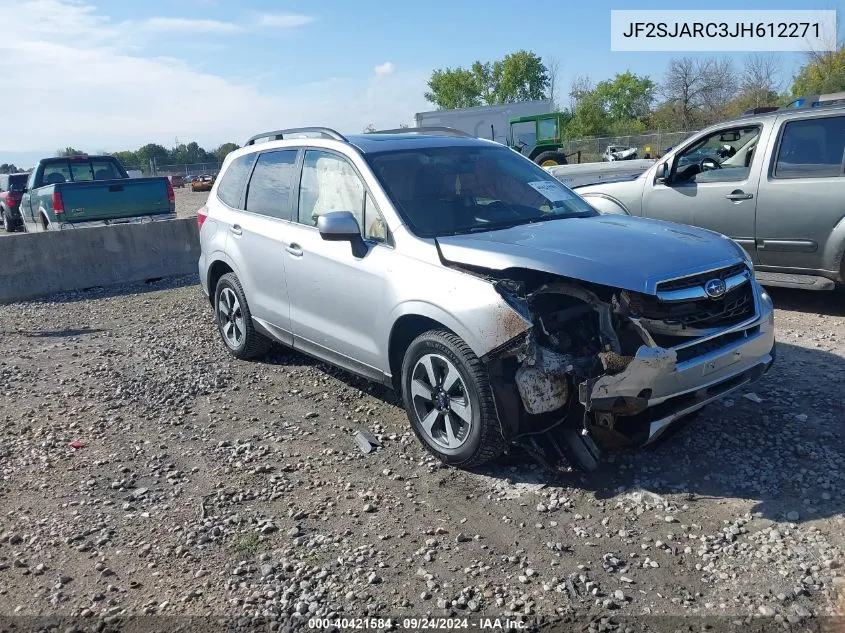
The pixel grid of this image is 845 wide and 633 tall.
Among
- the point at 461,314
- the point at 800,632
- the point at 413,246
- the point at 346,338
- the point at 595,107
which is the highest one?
the point at 595,107

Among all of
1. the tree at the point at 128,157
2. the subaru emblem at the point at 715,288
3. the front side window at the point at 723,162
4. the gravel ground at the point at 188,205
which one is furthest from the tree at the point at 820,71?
the tree at the point at 128,157

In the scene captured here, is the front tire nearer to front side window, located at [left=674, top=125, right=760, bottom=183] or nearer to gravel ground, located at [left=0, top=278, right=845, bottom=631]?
gravel ground, located at [left=0, top=278, right=845, bottom=631]

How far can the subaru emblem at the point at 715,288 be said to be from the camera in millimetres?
3883

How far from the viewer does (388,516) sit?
3.81m

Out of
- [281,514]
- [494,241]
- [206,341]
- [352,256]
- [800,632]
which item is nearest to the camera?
Result: [800,632]

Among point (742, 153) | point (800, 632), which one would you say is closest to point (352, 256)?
point (800, 632)

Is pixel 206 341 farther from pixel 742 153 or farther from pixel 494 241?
pixel 742 153

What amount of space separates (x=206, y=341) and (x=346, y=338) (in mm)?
3143

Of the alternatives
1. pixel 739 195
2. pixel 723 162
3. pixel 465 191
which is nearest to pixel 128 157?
pixel 723 162

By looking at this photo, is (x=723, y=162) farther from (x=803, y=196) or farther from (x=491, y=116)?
(x=491, y=116)

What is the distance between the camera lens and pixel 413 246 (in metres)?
4.36

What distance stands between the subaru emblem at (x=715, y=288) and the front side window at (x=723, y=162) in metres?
3.81

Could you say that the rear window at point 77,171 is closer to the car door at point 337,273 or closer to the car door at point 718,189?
the car door at point 337,273

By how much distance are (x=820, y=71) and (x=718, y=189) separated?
43.8m
